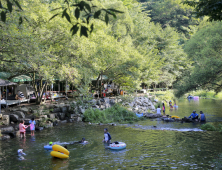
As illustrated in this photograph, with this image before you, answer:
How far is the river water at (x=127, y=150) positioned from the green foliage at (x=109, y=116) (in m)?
4.42

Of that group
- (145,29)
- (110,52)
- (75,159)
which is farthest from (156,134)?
(145,29)

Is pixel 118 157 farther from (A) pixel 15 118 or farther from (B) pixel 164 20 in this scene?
(B) pixel 164 20

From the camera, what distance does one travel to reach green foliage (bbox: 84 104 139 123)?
2291cm

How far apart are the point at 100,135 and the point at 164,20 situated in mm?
62012

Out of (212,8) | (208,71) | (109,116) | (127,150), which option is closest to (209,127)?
(208,71)

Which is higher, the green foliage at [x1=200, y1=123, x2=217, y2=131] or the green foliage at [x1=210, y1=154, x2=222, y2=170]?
the green foliage at [x1=200, y1=123, x2=217, y2=131]

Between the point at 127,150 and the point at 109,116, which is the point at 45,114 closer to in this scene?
the point at 109,116

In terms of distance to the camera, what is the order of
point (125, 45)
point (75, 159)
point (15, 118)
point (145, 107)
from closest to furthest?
point (75, 159) < point (15, 118) < point (125, 45) < point (145, 107)

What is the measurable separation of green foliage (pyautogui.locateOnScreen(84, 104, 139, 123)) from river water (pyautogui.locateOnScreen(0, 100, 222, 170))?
174 inches

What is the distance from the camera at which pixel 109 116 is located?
24.0 meters

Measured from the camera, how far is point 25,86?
26.3m

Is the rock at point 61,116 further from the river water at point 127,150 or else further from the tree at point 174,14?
the tree at point 174,14

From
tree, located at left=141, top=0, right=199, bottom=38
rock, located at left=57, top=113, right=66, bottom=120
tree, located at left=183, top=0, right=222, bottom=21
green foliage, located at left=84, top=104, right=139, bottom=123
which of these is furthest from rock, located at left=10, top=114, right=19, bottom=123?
tree, located at left=141, top=0, right=199, bottom=38

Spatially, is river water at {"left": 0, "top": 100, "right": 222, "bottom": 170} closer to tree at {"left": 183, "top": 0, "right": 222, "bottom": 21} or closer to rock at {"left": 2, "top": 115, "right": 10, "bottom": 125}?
rock at {"left": 2, "top": 115, "right": 10, "bottom": 125}
